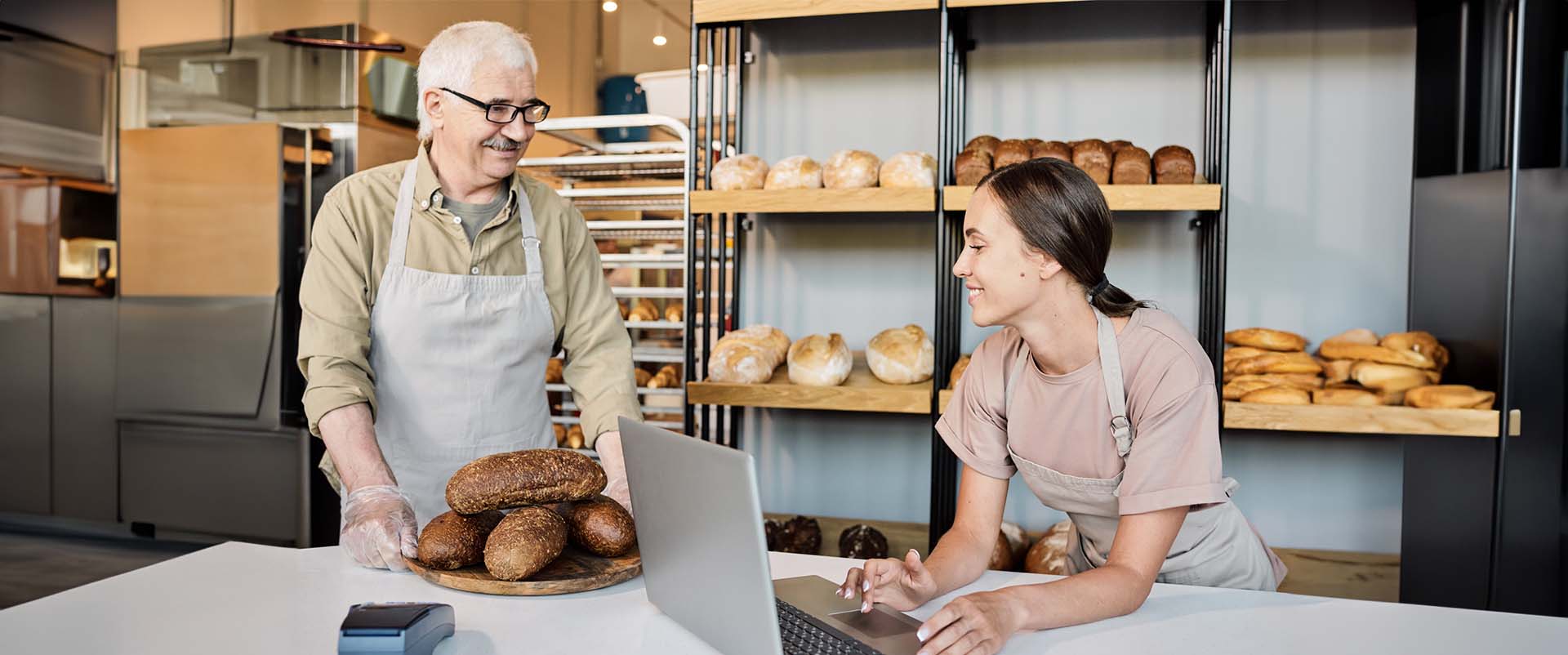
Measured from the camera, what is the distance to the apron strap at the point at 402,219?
187cm

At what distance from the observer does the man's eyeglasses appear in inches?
70.7

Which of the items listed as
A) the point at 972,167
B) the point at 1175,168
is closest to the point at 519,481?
the point at 972,167

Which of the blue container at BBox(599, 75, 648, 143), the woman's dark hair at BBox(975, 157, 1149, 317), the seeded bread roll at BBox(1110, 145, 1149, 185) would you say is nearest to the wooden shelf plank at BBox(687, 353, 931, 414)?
the seeded bread roll at BBox(1110, 145, 1149, 185)

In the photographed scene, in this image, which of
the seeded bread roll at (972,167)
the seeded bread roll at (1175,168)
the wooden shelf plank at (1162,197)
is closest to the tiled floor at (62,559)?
the seeded bread roll at (972,167)

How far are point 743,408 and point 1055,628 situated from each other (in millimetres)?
2118

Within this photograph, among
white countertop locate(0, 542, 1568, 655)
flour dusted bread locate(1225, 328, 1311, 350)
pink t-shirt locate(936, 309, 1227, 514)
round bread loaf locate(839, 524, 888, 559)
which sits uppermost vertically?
flour dusted bread locate(1225, 328, 1311, 350)

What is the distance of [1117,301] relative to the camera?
4.92ft

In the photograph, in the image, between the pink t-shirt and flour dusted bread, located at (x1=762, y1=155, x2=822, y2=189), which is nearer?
the pink t-shirt

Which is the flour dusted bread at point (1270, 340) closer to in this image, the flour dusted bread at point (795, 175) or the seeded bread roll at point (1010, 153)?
the seeded bread roll at point (1010, 153)

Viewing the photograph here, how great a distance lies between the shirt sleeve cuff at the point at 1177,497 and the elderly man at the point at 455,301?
0.81 m

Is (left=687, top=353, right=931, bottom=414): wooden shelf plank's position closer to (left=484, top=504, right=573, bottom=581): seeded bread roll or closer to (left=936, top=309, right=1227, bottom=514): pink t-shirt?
(left=936, top=309, right=1227, bottom=514): pink t-shirt

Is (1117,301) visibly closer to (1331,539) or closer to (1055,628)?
(1055,628)

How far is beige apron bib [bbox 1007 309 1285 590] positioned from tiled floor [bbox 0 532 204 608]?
3.49 metres

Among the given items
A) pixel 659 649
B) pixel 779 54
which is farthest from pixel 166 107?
pixel 659 649
